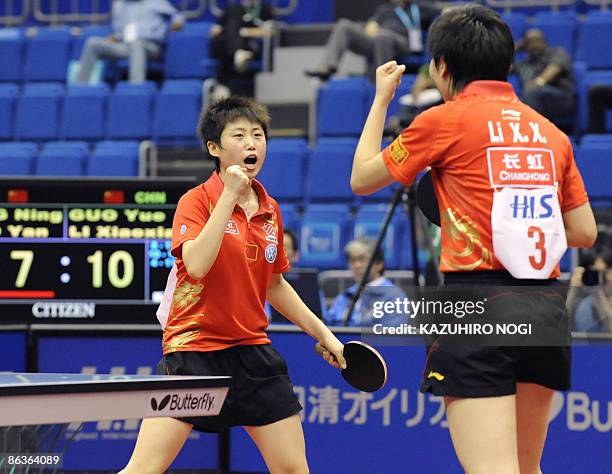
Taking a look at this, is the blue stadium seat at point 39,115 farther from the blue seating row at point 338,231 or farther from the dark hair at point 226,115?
the dark hair at point 226,115

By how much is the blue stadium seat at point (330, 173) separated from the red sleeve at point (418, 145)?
7239 millimetres

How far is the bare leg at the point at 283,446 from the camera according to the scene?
3791 mm

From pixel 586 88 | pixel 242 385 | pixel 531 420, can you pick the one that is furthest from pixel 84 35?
pixel 531 420

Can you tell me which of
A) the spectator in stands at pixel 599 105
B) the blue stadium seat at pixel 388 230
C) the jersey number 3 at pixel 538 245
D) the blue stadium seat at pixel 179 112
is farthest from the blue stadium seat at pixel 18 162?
the jersey number 3 at pixel 538 245

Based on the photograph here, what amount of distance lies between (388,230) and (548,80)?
196cm

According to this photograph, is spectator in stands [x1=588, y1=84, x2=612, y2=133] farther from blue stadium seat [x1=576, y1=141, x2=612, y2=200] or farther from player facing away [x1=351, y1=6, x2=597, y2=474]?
player facing away [x1=351, y1=6, x2=597, y2=474]

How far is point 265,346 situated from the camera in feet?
12.9

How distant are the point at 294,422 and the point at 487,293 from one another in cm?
88

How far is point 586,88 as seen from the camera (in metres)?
10.7

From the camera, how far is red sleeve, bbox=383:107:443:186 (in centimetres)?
334

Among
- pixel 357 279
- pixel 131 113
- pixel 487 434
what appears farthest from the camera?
pixel 131 113

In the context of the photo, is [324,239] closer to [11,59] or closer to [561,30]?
[561,30]

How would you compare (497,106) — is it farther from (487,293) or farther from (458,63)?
(487,293)

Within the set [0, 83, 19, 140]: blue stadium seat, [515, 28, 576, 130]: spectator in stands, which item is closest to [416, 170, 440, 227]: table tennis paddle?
[515, 28, 576, 130]: spectator in stands
